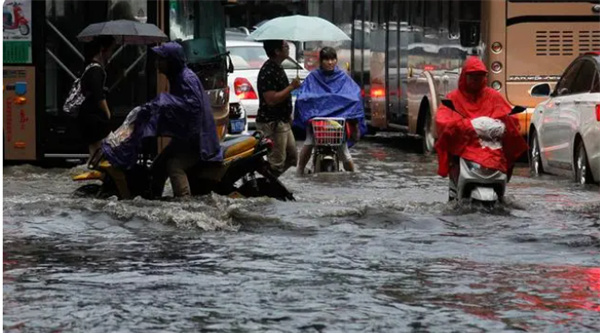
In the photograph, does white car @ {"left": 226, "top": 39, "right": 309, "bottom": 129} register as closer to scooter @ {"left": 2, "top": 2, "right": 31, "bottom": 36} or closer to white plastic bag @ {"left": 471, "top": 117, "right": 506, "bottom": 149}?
scooter @ {"left": 2, "top": 2, "right": 31, "bottom": 36}

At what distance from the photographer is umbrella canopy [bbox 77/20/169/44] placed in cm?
1748

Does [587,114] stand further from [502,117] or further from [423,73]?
[423,73]

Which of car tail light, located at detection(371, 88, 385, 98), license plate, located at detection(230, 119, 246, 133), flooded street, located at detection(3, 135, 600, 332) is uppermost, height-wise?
car tail light, located at detection(371, 88, 385, 98)

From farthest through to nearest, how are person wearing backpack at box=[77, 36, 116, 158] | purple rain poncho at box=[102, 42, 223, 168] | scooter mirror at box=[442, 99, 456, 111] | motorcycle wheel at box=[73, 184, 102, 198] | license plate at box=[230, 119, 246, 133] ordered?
license plate at box=[230, 119, 246, 133] < person wearing backpack at box=[77, 36, 116, 158] < motorcycle wheel at box=[73, 184, 102, 198] < scooter mirror at box=[442, 99, 456, 111] < purple rain poncho at box=[102, 42, 223, 168]

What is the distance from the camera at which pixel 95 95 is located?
15.6 metres

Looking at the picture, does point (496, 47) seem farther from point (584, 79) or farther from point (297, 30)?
point (297, 30)

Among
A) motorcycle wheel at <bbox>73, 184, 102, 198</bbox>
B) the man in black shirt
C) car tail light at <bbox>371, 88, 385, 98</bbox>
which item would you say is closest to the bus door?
the man in black shirt

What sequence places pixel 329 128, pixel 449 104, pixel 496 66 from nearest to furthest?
1. pixel 449 104
2. pixel 329 128
3. pixel 496 66

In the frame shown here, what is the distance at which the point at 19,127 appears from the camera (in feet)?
62.9

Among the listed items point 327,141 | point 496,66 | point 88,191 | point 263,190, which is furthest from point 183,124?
point 496,66

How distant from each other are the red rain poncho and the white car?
34.9 ft

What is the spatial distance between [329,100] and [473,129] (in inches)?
195

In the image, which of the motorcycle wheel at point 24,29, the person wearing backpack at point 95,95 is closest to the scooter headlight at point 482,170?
the person wearing backpack at point 95,95

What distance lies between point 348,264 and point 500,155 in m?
3.68
